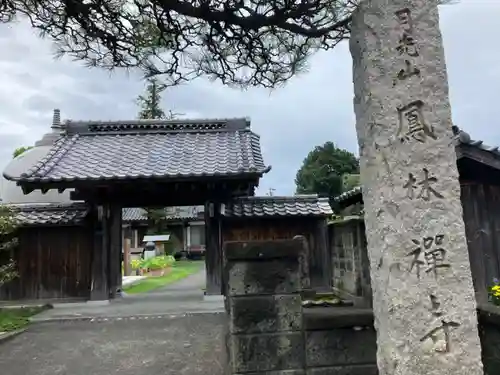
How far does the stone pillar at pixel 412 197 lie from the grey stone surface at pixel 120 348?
119 inches

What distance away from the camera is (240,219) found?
406 inches

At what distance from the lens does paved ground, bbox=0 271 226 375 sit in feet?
17.7

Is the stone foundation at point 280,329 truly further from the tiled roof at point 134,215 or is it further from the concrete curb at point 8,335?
the tiled roof at point 134,215

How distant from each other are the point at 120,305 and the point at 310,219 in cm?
481

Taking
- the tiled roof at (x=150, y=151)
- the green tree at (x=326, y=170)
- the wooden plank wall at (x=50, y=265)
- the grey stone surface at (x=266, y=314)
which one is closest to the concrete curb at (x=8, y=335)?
the wooden plank wall at (x=50, y=265)

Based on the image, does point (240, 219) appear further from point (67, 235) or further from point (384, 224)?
point (384, 224)

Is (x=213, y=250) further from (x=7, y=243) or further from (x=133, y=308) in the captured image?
(x=7, y=243)

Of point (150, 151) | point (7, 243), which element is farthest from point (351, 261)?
point (7, 243)

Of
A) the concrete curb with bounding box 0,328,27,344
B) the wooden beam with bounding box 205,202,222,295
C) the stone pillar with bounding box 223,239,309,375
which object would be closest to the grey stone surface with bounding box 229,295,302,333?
the stone pillar with bounding box 223,239,309,375

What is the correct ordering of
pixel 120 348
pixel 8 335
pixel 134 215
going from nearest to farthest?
pixel 120 348, pixel 8 335, pixel 134 215

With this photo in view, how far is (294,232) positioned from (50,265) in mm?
5780

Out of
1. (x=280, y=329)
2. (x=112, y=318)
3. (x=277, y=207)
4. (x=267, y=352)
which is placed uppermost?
(x=277, y=207)

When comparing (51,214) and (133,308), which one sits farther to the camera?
(51,214)

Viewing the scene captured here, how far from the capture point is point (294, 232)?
34.8 ft
